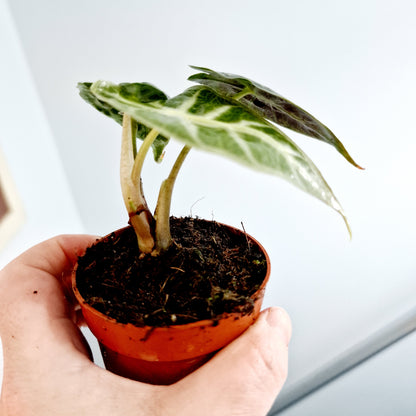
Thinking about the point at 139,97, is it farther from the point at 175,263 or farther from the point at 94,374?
the point at 94,374

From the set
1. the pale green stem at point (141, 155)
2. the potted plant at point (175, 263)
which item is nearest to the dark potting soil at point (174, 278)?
the potted plant at point (175, 263)

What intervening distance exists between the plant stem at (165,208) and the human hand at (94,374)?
7.0 inches

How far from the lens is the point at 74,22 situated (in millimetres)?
954

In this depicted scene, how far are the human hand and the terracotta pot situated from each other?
2cm

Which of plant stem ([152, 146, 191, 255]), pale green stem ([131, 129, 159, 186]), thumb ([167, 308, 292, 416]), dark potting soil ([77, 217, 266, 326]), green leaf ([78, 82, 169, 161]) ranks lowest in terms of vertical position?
thumb ([167, 308, 292, 416])

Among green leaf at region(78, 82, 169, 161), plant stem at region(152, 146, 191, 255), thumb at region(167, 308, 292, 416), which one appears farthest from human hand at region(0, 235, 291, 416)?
green leaf at region(78, 82, 169, 161)

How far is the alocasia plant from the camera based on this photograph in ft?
1.25

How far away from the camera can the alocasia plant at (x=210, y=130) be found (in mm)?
381

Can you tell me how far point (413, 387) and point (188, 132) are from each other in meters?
1.12

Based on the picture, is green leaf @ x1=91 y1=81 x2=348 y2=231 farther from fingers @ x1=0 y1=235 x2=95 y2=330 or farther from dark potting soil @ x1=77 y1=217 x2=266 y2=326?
fingers @ x1=0 y1=235 x2=95 y2=330

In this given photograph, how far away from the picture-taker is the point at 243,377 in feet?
1.63

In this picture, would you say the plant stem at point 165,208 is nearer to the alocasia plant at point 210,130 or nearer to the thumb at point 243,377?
the alocasia plant at point 210,130

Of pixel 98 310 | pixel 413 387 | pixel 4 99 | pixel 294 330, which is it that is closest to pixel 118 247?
pixel 98 310

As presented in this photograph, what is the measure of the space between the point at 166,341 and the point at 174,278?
0.09 meters
